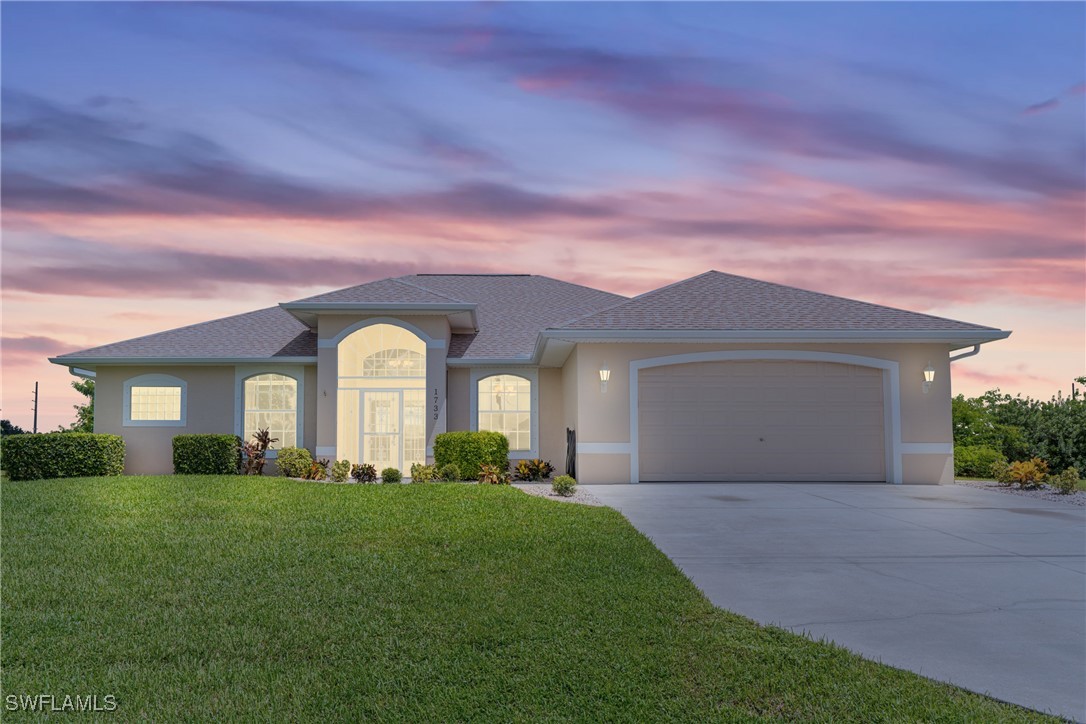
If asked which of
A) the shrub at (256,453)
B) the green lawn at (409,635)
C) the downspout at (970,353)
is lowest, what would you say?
the green lawn at (409,635)

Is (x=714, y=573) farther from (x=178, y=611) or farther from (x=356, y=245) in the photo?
(x=356, y=245)

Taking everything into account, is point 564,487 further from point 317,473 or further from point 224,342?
point 224,342

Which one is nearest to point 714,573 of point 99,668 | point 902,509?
point 99,668

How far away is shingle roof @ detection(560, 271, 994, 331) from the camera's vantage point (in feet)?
52.6

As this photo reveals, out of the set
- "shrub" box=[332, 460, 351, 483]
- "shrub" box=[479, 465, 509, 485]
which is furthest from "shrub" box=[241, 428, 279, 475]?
"shrub" box=[479, 465, 509, 485]

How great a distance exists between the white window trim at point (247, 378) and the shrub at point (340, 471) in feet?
7.62

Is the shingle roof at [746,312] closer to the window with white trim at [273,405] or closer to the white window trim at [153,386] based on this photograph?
the window with white trim at [273,405]

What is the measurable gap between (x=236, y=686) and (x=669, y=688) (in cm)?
249

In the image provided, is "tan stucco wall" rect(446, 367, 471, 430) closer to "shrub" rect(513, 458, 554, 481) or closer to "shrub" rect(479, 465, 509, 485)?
"shrub" rect(513, 458, 554, 481)

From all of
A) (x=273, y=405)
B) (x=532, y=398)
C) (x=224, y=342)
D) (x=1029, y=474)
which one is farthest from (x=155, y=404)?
(x=1029, y=474)

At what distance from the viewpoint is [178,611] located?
5.79 m

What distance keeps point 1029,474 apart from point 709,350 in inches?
280

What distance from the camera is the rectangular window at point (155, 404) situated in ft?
64.4

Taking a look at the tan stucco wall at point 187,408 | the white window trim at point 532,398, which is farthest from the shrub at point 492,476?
the tan stucco wall at point 187,408
